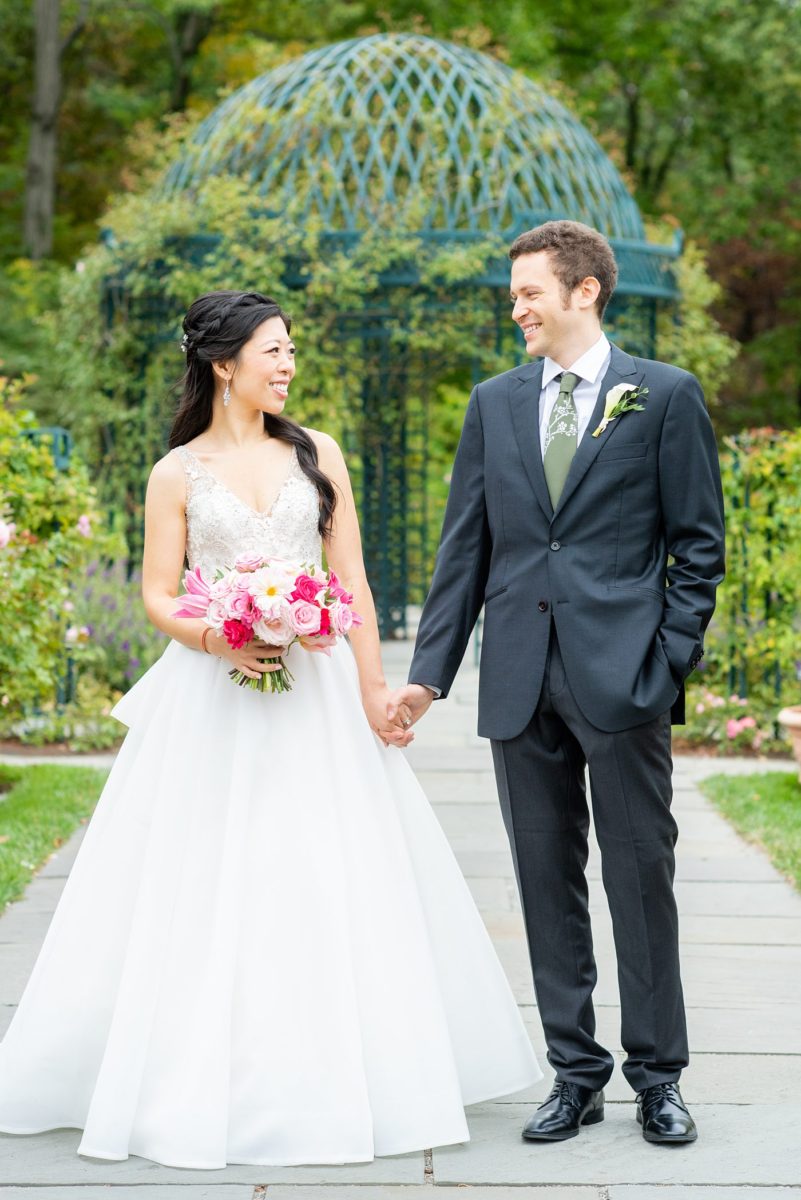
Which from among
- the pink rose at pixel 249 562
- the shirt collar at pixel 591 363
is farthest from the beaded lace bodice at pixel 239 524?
the shirt collar at pixel 591 363

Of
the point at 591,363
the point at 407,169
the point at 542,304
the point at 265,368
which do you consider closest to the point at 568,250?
the point at 542,304

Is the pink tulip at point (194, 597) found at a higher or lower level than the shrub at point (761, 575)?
higher

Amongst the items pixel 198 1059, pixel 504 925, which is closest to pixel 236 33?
pixel 504 925

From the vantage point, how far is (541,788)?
360cm

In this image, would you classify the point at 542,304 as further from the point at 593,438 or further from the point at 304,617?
the point at 304,617

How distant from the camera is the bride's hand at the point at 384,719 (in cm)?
379

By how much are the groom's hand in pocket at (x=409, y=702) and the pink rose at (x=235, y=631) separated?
0.41 meters

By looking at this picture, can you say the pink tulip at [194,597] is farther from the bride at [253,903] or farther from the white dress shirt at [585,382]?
the white dress shirt at [585,382]

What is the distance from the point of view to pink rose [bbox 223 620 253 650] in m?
3.55

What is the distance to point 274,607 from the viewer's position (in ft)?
11.5

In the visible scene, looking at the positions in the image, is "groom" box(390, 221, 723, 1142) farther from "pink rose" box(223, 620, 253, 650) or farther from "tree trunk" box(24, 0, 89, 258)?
"tree trunk" box(24, 0, 89, 258)

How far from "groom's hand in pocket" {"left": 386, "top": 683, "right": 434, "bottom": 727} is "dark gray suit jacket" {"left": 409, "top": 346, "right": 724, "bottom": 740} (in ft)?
0.51

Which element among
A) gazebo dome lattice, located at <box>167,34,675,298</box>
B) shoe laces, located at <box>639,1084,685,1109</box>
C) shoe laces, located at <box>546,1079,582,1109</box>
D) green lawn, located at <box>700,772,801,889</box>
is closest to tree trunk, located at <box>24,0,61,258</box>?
gazebo dome lattice, located at <box>167,34,675,298</box>

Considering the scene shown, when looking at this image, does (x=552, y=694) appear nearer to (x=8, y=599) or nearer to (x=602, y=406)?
(x=602, y=406)
